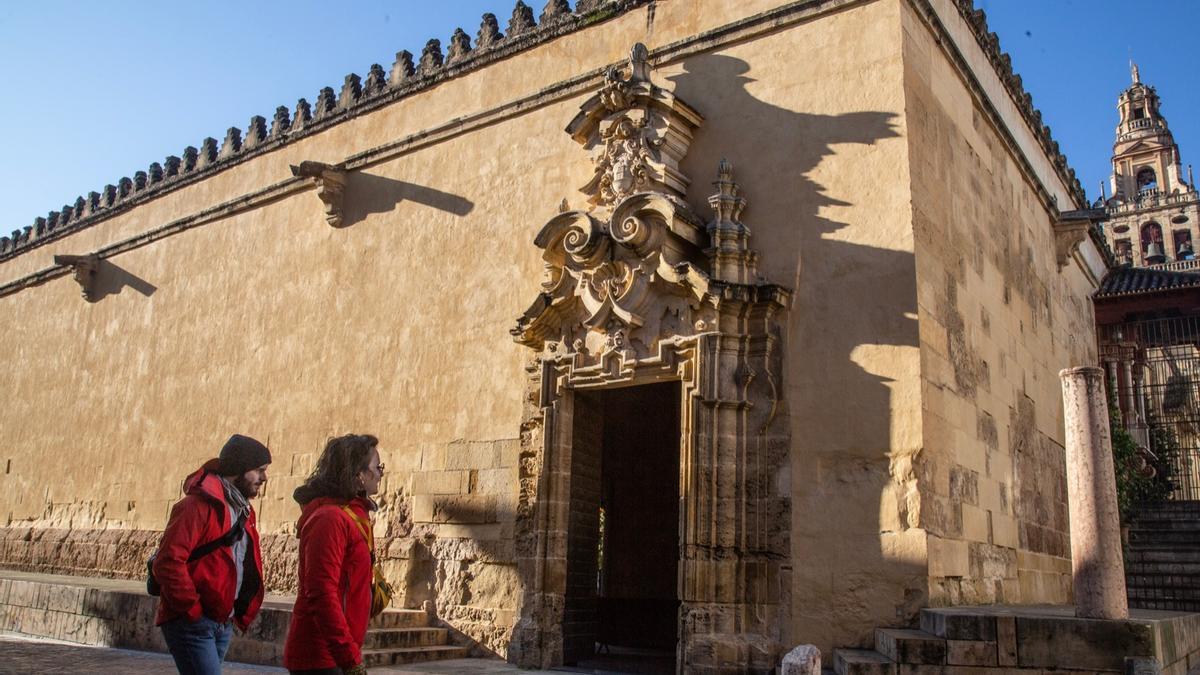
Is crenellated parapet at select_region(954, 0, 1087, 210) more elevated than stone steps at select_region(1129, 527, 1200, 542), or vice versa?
crenellated parapet at select_region(954, 0, 1087, 210)

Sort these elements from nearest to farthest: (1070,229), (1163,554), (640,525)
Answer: (640,525) < (1070,229) < (1163,554)

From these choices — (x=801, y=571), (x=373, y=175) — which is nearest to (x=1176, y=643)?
(x=801, y=571)

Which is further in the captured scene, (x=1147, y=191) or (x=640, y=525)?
(x=1147, y=191)

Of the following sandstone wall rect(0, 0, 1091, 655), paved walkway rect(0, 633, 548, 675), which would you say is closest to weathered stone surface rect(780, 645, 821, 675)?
sandstone wall rect(0, 0, 1091, 655)

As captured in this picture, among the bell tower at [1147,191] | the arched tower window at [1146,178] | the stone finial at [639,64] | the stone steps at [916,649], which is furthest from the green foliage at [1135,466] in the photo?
the arched tower window at [1146,178]

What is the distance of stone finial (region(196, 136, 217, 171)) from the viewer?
13.2m

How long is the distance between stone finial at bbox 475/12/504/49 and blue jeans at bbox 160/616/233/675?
305 inches

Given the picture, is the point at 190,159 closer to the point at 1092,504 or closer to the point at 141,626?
the point at 141,626

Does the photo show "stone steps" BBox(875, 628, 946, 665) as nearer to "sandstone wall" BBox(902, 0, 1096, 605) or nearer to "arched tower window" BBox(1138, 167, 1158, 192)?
"sandstone wall" BBox(902, 0, 1096, 605)

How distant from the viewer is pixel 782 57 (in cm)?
784

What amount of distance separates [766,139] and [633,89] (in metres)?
1.18

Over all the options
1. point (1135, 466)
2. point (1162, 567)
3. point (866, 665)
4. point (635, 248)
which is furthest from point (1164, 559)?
point (635, 248)

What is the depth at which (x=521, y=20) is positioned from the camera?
383 inches

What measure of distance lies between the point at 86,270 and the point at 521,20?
8.62 m
